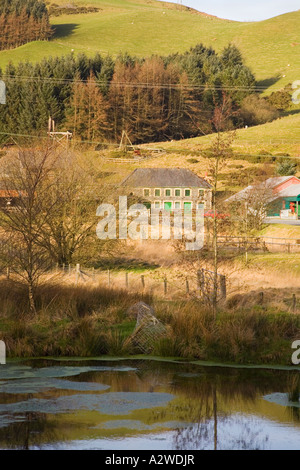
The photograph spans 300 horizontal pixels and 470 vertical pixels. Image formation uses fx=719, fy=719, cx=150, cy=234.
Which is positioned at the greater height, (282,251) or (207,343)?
(207,343)

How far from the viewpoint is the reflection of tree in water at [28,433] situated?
1112 cm

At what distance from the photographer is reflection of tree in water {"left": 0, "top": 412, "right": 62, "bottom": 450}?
36.5 feet

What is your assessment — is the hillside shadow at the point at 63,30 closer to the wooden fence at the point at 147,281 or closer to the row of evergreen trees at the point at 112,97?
the row of evergreen trees at the point at 112,97

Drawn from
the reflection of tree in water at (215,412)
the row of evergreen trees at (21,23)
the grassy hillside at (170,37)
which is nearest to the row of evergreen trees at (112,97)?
the grassy hillside at (170,37)

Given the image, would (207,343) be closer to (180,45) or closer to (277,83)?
(277,83)

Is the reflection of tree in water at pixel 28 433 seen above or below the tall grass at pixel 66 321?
above

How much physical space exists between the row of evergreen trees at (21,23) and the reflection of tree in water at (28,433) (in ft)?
440

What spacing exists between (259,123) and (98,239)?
271 feet

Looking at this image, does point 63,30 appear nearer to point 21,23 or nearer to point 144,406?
point 21,23

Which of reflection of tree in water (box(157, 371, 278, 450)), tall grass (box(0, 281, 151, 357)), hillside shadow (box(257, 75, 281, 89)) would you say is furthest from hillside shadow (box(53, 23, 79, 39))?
reflection of tree in water (box(157, 371, 278, 450))

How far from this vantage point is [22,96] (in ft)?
312

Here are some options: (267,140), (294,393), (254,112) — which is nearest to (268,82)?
(254,112)

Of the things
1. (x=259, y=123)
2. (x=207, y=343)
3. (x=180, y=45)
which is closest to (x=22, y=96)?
(x=259, y=123)
